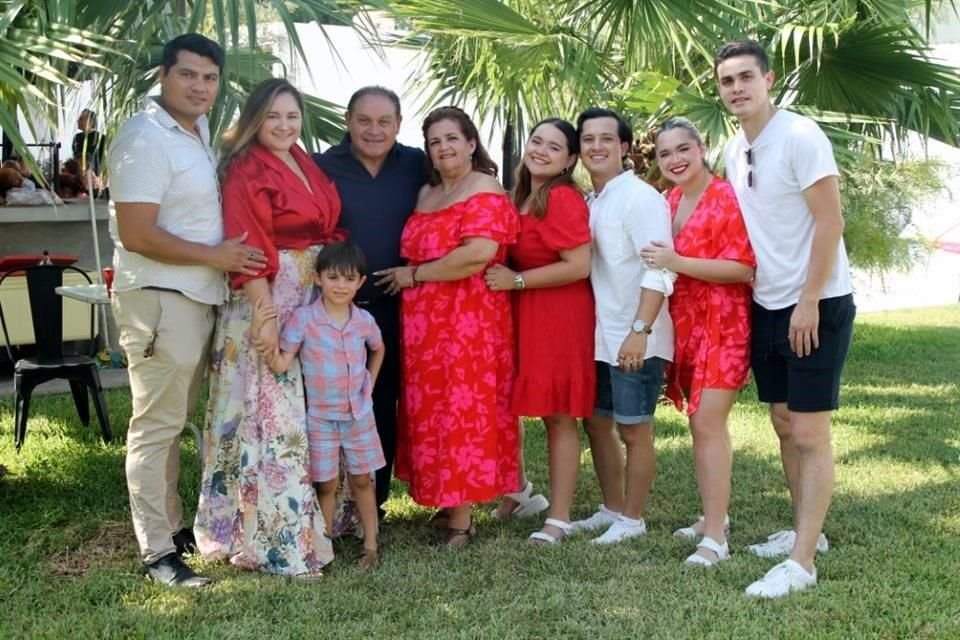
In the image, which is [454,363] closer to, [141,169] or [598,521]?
[598,521]

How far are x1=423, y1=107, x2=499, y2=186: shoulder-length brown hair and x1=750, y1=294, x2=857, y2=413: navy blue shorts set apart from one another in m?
1.21

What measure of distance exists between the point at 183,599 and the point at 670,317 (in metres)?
2.01

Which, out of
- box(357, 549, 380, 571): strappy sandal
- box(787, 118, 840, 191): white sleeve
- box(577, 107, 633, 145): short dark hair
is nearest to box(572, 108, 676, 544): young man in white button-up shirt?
box(577, 107, 633, 145): short dark hair

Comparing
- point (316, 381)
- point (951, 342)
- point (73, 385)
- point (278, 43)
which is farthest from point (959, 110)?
point (73, 385)

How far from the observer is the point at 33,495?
496 cm

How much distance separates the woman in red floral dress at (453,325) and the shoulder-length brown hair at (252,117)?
0.65m

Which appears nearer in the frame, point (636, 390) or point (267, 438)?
point (267, 438)

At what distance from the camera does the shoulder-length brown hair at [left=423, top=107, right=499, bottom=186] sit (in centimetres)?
420

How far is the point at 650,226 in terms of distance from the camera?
4012mm

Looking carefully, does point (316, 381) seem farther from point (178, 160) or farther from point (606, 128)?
point (606, 128)

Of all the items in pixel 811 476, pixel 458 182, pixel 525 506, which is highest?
pixel 458 182

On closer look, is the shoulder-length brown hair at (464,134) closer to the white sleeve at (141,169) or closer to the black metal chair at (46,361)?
the white sleeve at (141,169)

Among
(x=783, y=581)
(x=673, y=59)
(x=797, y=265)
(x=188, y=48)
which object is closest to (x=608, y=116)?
(x=797, y=265)

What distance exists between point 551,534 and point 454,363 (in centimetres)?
80
